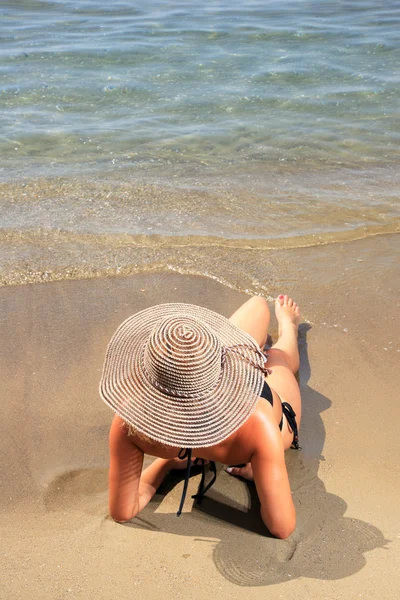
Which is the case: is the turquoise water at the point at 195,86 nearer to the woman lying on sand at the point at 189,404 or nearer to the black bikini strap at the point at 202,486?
the black bikini strap at the point at 202,486

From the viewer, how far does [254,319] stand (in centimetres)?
354

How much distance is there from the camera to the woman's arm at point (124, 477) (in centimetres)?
247

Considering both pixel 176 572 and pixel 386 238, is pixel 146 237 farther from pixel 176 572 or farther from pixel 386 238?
pixel 176 572

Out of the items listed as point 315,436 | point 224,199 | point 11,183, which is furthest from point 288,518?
point 11,183

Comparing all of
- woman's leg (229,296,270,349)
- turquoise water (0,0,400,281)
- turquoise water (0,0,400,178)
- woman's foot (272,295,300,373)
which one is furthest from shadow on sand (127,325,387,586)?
turquoise water (0,0,400,178)

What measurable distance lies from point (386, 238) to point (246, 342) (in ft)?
9.48

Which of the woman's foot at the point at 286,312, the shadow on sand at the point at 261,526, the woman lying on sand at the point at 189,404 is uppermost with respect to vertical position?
the woman lying on sand at the point at 189,404

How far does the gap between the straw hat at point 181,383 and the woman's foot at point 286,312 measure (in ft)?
4.88

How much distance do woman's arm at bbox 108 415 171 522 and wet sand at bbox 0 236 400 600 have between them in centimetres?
6

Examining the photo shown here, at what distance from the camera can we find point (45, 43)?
986 cm

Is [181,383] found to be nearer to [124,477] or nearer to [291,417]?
[124,477]

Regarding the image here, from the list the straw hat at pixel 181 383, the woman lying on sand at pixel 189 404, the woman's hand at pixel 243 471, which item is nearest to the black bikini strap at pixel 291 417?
the woman lying on sand at pixel 189 404

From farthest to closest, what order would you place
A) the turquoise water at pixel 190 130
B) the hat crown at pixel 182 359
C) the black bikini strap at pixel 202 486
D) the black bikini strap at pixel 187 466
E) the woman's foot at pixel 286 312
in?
the turquoise water at pixel 190 130 → the woman's foot at pixel 286 312 → the black bikini strap at pixel 202 486 → the black bikini strap at pixel 187 466 → the hat crown at pixel 182 359

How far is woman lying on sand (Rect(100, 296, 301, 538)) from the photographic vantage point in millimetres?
2119
